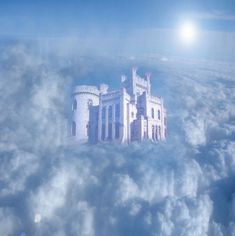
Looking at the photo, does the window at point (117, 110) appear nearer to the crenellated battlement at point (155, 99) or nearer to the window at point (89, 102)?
the window at point (89, 102)

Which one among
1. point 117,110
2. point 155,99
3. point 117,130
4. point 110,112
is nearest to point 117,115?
point 117,110

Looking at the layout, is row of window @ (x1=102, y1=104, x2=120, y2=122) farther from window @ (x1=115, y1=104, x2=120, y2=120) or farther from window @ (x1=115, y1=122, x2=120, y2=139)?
window @ (x1=115, y1=122, x2=120, y2=139)

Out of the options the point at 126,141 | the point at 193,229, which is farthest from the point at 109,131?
the point at 193,229

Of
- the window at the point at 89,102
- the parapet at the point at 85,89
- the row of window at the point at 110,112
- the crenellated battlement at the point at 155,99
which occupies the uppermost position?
the parapet at the point at 85,89

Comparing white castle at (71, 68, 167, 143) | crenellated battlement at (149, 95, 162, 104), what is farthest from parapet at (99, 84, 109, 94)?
crenellated battlement at (149, 95, 162, 104)

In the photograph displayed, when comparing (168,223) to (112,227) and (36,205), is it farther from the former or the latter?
(36,205)

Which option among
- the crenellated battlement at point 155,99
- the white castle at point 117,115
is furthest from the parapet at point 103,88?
the crenellated battlement at point 155,99

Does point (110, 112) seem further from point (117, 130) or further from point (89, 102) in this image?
point (89, 102)
